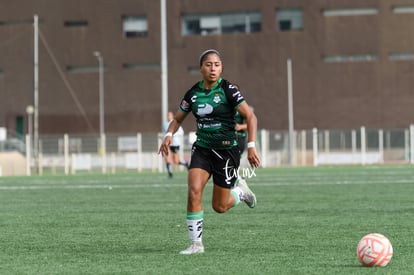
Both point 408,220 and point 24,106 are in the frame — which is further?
point 24,106

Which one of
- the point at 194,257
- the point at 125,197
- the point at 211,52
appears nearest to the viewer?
the point at 194,257

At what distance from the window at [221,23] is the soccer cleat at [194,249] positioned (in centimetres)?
6037

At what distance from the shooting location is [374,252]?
819cm

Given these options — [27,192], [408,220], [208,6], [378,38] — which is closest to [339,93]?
[378,38]

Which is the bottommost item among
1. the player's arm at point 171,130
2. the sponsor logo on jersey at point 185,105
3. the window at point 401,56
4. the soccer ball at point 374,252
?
the soccer ball at point 374,252

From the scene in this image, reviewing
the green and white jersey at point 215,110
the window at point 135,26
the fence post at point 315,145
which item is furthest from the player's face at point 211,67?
the window at point 135,26

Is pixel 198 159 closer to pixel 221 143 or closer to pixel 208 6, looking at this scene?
pixel 221 143

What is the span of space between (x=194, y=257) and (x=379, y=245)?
1887 mm

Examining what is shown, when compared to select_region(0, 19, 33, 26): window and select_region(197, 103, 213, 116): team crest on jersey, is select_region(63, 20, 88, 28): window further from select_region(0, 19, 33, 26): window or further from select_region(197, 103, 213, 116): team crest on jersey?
select_region(197, 103, 213, 116): team crest on jersey

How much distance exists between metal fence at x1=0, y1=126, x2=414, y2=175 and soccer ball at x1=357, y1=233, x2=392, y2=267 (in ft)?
136

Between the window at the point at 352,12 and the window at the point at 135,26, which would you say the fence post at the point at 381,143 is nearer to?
the window at the point at 352,12

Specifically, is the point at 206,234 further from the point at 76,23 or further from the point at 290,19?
the point at 76,23

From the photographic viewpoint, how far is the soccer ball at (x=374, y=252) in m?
8.19

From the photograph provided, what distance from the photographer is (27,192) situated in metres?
23.4
